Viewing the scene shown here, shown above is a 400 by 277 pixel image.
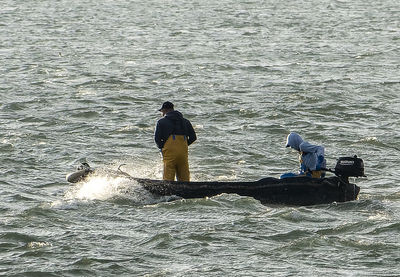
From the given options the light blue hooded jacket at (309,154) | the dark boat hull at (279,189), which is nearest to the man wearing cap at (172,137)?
the dark boat hull at (279,189)

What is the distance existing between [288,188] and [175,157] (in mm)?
2189

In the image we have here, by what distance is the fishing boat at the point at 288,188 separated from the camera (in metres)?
17.7

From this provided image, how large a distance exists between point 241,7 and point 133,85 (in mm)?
34533

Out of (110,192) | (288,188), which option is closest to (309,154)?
(288,188)

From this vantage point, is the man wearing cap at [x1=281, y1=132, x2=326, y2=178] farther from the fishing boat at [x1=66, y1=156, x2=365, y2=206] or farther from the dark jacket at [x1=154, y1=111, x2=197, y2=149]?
the dark jacket at [x1=154, y1=111, x2=197, y2=149]

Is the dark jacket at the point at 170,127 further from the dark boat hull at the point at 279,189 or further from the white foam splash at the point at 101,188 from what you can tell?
the white foam splash at the point at 101,188

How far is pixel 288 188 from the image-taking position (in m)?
17.8

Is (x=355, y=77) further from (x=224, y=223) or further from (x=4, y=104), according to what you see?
(x=224, y=223)

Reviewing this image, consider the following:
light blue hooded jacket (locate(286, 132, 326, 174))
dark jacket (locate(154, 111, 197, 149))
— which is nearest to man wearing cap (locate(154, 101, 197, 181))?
dark jacket (locate(154, 111, 197, 149))

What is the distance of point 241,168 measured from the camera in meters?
21.9

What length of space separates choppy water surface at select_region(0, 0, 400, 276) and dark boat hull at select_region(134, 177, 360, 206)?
17 cm

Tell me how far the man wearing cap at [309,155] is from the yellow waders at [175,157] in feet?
6.50

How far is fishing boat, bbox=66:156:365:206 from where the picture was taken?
17.7 metres

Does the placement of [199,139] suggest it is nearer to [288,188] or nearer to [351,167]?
[288,188]
